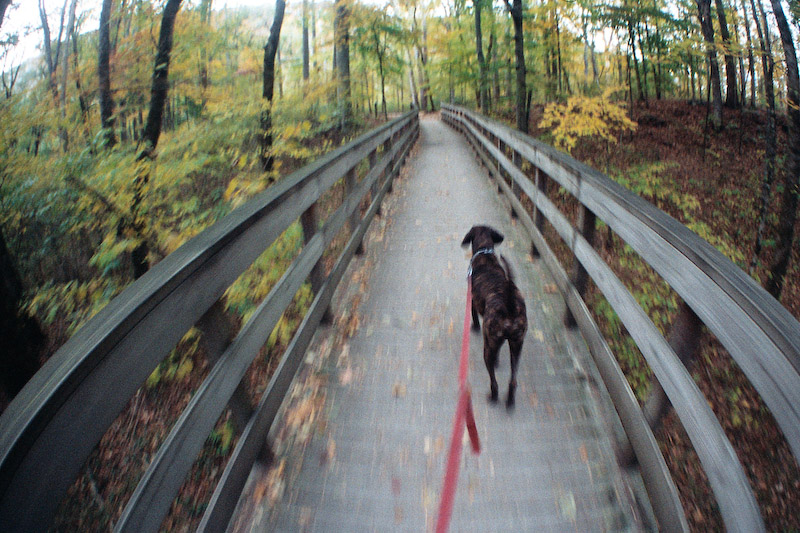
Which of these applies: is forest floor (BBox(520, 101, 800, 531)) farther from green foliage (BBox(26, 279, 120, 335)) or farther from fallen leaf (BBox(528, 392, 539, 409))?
green foliage (BBox(26, 279, 120, 335))

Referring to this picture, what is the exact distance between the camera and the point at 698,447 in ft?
5.45

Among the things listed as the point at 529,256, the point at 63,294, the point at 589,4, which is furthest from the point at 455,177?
the point at 589,4

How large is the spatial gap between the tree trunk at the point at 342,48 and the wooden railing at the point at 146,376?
1495 cm

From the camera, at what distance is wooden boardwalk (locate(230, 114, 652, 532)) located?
2191mm

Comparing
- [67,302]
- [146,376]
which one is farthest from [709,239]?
[67,302]

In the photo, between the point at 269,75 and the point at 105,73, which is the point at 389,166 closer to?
the point at 269,75

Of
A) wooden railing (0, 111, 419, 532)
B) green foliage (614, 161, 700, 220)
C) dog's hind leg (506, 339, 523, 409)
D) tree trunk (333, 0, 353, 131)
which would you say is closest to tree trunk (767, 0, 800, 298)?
green foliage (614, 161, 700, 220)

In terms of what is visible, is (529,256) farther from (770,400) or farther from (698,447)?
(770,400)

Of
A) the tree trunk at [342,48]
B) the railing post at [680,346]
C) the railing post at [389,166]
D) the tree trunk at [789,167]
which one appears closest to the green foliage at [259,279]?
the railing post at [389,166]

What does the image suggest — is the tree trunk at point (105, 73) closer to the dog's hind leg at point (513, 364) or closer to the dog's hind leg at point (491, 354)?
the dog's hind leg at point (491, 354)

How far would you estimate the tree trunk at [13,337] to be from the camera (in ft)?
12.8

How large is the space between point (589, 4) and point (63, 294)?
20914mm

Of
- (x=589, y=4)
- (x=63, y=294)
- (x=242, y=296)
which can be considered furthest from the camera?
(x=589, y=4)

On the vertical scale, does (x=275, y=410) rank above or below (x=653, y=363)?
below
